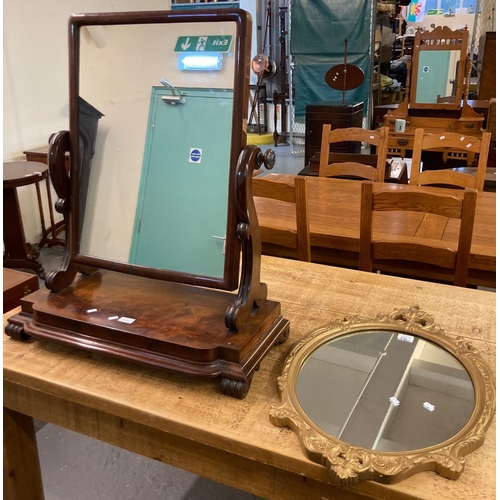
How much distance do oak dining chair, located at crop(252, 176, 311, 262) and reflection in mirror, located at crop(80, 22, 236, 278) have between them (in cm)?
69

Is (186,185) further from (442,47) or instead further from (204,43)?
(442,47)

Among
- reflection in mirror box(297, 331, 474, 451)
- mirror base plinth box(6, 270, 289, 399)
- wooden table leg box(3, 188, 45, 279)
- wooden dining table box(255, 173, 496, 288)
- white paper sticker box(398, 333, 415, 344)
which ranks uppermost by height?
mirror base plinth box(6, 270, 289, 399)

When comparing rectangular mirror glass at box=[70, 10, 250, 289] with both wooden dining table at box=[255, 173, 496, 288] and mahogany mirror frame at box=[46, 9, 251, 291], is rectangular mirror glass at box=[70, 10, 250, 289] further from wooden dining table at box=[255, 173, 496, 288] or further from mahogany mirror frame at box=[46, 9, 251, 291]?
wooden dining table at box=[255, 173, 496, 288]

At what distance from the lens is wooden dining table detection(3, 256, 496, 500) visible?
712 mm

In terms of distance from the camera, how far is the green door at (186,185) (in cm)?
92

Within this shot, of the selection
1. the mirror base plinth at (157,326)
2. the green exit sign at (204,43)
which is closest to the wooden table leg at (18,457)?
the mirror base plinth at (157,326)

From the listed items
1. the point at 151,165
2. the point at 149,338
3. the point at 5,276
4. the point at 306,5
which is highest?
the point at 306,5

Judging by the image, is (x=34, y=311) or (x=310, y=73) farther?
(x=310, y=73)

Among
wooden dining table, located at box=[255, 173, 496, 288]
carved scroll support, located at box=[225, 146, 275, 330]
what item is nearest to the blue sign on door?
carved scroll support, located at box=[225, 146, 275, 330]

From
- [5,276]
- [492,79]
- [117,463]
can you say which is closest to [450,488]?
[117,463]

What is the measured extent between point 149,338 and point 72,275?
0.96 feet

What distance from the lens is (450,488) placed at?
2.14ft

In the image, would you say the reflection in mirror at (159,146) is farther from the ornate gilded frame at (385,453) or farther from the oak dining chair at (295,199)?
the oak dining chair at (295,199)

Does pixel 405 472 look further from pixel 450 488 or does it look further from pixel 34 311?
pixel 34 311
